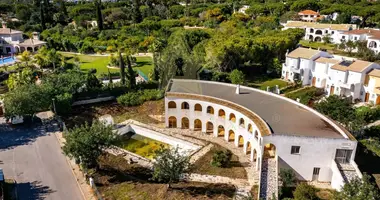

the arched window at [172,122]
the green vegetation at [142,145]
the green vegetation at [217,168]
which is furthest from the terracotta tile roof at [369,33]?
the green vegetation at [142,145]

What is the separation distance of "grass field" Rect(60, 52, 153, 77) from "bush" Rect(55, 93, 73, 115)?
887 inches

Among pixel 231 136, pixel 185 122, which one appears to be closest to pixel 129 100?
pixel 185 122

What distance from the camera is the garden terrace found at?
3066 cm

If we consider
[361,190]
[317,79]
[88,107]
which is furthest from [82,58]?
[361,190]

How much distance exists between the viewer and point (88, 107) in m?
45.2

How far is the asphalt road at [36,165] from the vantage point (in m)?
27.3

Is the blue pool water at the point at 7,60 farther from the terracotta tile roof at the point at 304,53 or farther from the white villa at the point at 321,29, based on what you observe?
the white villa at the point at 321,29

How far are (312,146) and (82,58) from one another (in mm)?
60877

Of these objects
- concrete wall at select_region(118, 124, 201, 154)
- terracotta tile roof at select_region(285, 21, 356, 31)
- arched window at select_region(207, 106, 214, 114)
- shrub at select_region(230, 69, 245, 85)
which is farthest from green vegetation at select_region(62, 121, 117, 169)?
terracotta tile roof at select_region(285, 21, 356, 31)

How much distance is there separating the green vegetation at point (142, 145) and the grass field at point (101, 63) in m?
27.4

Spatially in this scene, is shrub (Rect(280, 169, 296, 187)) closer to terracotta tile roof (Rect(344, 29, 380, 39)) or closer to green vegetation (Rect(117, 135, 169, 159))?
green vegetation (Rect(117, 135, 169, 159))

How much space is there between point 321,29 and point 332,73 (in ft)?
142

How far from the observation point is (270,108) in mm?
35750

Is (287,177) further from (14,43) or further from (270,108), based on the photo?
(14,43)
